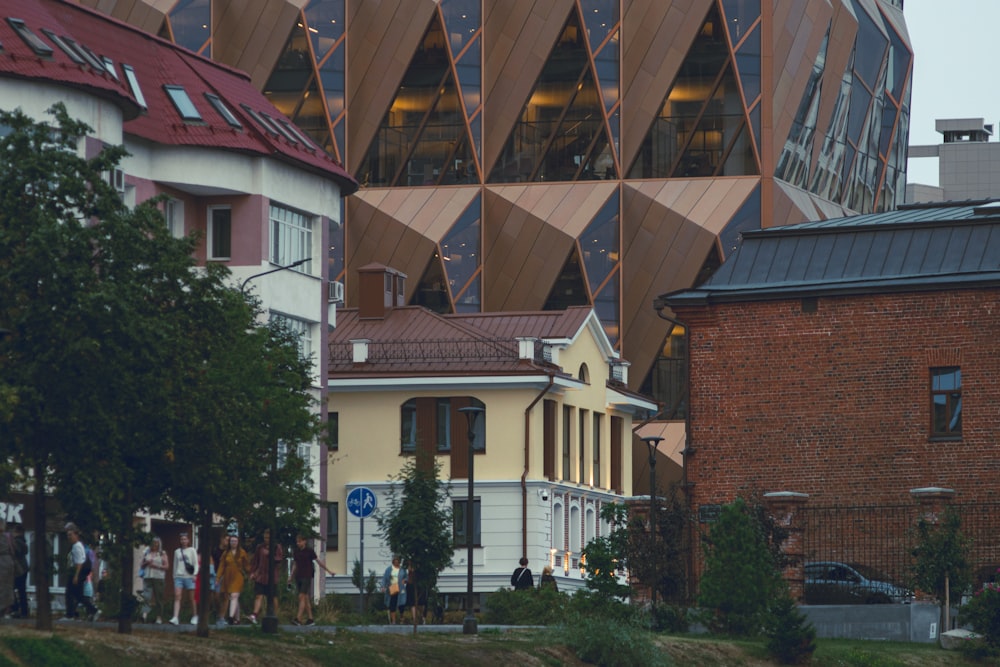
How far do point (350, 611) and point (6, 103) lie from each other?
585 inches

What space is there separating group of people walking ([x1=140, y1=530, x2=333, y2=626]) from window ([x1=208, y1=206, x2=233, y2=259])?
Result: 51.1ft

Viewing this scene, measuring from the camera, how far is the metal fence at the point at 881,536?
1674 inches

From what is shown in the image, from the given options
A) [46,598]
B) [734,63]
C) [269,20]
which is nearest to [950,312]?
[46,598]

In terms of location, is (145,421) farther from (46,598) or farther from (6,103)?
(6,103)

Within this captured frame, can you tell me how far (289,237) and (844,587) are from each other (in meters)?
21.0

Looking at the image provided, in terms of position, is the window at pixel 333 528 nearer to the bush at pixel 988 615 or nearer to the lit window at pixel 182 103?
the lit window at pixel 182 103

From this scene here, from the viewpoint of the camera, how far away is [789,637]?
34.2m

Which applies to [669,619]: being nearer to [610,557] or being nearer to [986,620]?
[610,557]

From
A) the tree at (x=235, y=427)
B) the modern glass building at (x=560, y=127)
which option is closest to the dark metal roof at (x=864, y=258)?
the tree at (x=235, y=427)

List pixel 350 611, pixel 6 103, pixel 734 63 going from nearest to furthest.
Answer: pixel 6 103 < pixel 350 611 < pixel 734 63

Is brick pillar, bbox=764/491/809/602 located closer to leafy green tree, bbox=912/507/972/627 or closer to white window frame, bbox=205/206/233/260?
leafy green tree, bbox=912/507/972/627

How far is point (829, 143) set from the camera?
266 ft

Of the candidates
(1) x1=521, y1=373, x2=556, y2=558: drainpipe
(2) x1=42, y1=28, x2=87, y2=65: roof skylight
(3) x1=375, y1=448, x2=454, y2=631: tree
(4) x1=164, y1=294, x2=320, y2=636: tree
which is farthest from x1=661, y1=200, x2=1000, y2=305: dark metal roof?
(1) x1=521, y1=373, x2=556, y2=558: drainpipe

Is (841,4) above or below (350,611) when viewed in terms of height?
above
